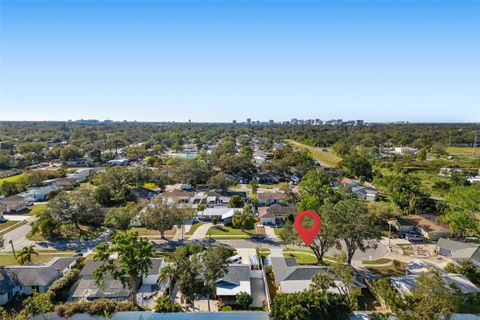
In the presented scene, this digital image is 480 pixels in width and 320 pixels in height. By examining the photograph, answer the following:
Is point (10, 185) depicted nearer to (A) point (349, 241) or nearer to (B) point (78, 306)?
(B) point (78, 306)

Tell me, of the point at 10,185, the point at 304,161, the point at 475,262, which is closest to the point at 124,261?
the point at 475,262

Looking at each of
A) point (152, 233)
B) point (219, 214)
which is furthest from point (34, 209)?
point (219, 214)

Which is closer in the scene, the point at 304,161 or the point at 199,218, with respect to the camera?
the point at 199,218

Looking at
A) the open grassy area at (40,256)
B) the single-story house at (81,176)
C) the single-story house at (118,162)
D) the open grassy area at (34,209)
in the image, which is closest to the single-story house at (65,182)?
the single-story house at (81,176)

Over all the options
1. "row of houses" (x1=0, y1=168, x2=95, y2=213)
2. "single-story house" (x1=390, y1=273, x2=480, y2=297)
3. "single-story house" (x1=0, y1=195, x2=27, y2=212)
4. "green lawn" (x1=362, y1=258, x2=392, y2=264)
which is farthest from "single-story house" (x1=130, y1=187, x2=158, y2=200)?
"single-story house" (x1=390, y1=273, x2=480, y2=297)

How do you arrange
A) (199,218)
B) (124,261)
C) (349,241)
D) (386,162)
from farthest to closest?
(386,162)
(199,218)
(349,241)
(124,261)

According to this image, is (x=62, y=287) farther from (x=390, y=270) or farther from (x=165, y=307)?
(x=390, y=270)

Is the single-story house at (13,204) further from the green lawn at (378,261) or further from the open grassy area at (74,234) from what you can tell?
the green lawn at (378,261)
